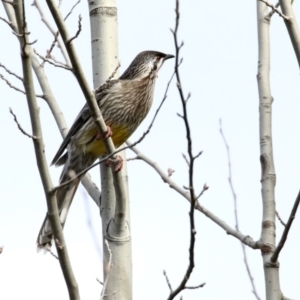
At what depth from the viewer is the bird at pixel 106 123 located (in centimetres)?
605

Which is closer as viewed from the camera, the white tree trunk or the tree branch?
the white tree trunk

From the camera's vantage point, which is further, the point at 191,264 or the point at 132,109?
the point at 132,109

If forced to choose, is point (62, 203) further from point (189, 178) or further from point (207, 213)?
point (189, 178)

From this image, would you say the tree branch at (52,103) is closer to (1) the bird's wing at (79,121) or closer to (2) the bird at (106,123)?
(2) the bird at (106,123)

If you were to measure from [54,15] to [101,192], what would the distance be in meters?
2.08

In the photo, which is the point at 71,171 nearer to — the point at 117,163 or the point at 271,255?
the point at 117,163

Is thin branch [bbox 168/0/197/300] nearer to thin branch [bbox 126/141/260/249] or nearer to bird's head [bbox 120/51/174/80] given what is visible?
thin branch [bbox 126/141/260/249]

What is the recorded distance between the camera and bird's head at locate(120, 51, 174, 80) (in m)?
6.91

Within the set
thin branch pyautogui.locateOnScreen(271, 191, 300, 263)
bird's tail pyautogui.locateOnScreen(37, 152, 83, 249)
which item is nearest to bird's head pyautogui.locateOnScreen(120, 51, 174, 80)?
bird's tail pyautogui.locateOnScreen(37, 152, 83, 249)

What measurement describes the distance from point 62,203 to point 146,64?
1.74 meters

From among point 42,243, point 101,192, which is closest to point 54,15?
point 101,192

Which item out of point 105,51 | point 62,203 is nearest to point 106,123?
point 62,203

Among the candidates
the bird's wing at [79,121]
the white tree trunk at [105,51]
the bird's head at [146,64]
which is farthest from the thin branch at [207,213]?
the bird's head at [146,64]

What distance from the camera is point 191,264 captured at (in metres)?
3.32
